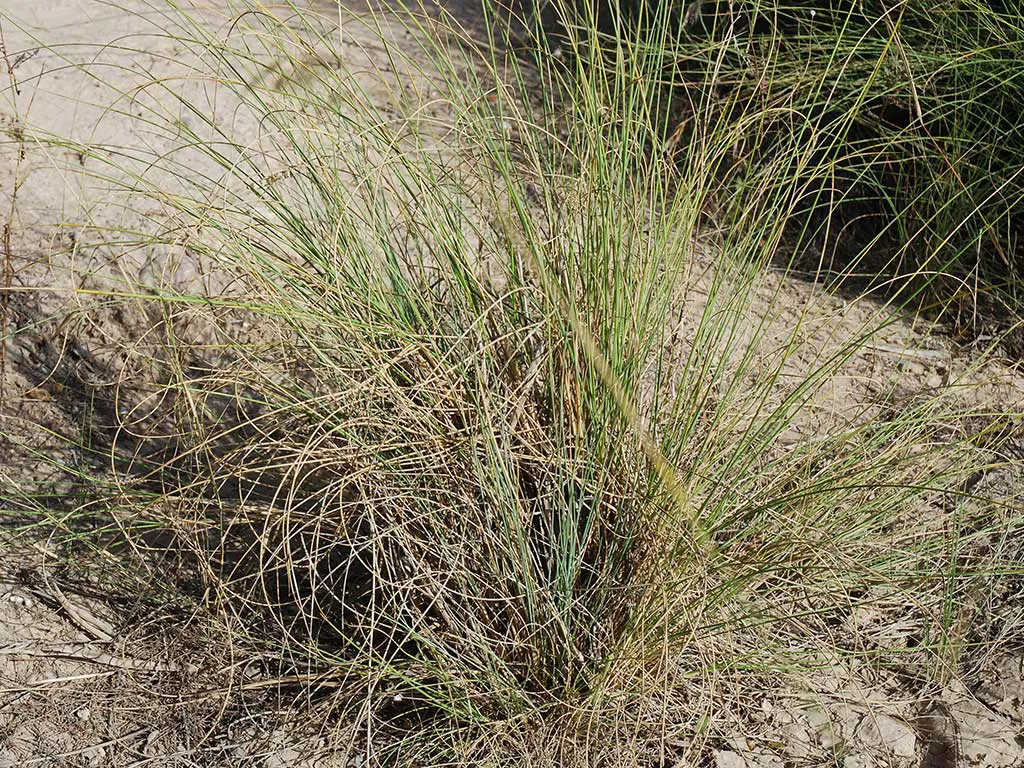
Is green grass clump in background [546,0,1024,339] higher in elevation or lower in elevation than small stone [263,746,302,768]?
higher

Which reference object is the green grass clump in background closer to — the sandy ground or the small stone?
the sandy ground

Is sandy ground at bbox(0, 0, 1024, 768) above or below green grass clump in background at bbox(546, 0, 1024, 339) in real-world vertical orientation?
below

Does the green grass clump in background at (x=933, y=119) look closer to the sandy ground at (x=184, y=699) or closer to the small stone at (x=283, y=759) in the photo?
the sandy ground at (x=184, y=699)

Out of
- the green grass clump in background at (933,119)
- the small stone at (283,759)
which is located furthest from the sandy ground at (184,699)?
the green grass clump in background at (933,119)

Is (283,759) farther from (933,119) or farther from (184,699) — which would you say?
(933,119)

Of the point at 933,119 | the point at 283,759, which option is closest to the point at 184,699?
the point at 283,759

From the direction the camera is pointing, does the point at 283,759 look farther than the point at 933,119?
No

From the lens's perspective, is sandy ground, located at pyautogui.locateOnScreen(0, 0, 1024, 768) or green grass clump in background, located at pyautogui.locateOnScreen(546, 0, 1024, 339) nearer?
sandy ground, located at pyautogui.locateOnScreen(0, 0, 1024, 768)

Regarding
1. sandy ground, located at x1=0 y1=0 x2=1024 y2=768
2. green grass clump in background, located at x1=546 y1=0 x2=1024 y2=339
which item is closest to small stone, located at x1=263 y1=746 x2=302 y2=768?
sandy ground, located at x1=0 y1=0 x2=1024 y2=768

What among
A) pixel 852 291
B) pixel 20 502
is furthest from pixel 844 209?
pixel 20 502

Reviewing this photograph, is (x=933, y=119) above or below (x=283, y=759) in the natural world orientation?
above

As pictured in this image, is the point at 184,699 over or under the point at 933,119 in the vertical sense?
under

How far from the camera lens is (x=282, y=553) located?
204cm

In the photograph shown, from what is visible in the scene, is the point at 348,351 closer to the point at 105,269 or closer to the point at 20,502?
the point at 20,502
